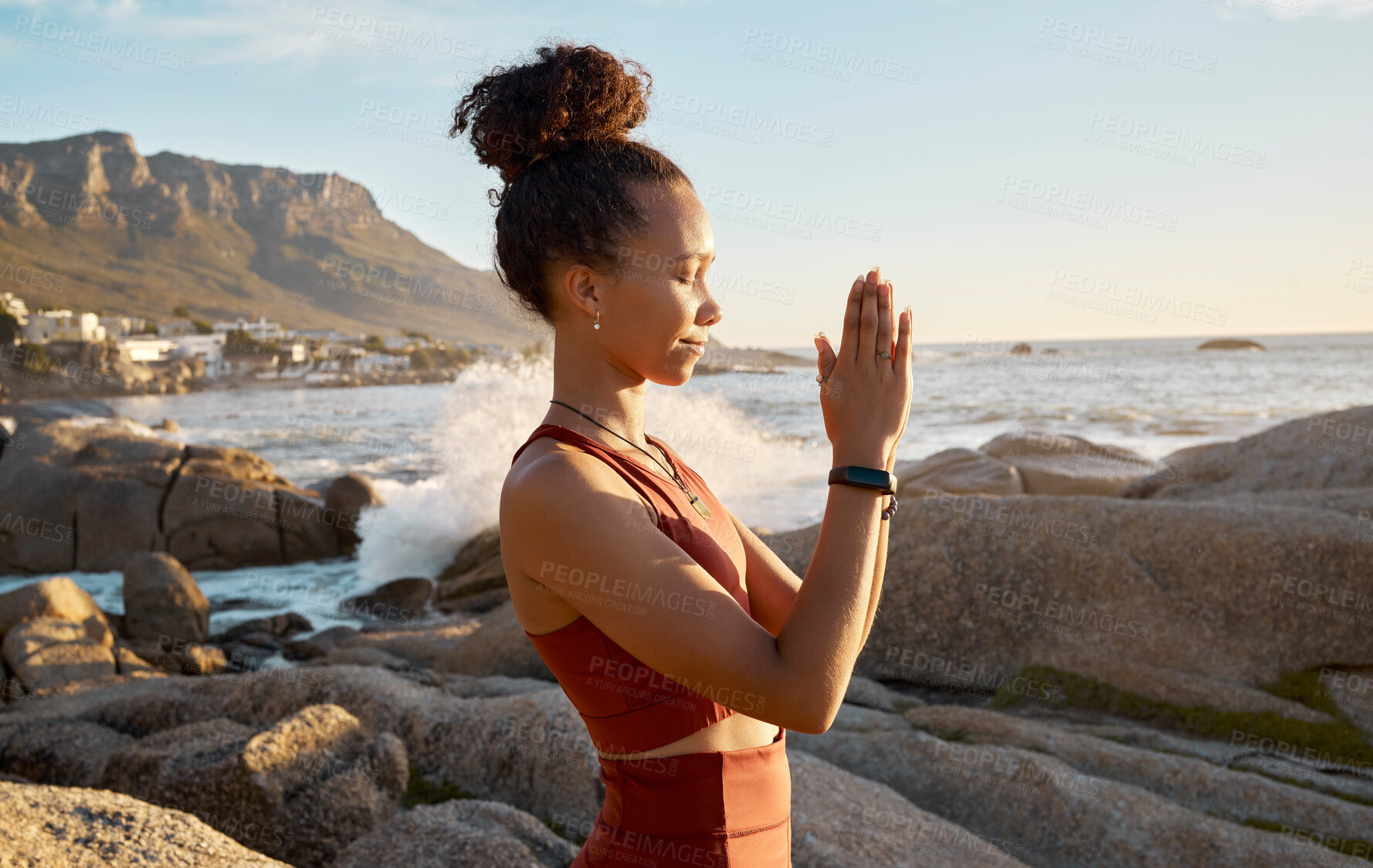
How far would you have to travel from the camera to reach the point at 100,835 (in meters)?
2.55

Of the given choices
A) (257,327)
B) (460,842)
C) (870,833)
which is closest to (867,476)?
(460,842)

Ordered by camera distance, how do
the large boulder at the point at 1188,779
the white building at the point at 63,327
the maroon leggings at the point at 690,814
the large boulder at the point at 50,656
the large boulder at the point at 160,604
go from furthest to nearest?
1. the white building at the point at 63,327
2. the large boulder at the point at 160,604
3. the large boulder at the point at 50,656
4. the large boulder at the point at 1188,779
5. the maroon leggings at the point at 690,814

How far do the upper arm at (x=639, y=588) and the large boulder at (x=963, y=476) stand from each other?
1103 cm

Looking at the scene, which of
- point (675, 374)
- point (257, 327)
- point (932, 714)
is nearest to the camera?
point (675, 374)

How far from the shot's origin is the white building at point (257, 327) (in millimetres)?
108463

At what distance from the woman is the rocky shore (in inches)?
74.5

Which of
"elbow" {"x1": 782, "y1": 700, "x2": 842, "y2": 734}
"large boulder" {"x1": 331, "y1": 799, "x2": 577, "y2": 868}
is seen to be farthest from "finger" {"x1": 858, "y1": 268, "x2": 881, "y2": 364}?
"large boulder" {"x1": 331, "y1": 799, "x2": 577, "y2": 868}

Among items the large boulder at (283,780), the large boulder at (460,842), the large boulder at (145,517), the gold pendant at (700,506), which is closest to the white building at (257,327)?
the large boulder at (145,517)

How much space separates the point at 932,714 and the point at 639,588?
4528mm

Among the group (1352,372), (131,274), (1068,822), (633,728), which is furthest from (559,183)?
(131,274)

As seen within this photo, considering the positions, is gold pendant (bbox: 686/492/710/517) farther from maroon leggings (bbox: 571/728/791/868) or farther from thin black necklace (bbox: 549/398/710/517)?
maroon leggings (bbox: 571/728/791/868)

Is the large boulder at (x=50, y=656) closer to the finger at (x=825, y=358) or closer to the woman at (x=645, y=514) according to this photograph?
the woman at (x=645, y=514)

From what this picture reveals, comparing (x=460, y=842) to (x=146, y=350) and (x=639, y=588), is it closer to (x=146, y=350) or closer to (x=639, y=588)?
(x=639, y=588)

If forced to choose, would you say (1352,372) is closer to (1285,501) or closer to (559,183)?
(1285,501)
